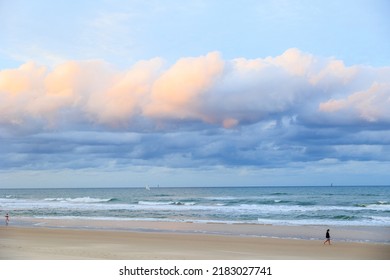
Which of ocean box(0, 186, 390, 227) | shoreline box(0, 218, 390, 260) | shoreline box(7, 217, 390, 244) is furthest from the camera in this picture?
ocean box(0, 186, 390, 227)

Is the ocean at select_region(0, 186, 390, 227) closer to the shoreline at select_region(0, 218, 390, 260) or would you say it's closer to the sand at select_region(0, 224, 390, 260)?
the shoreline at select_region(0, 218, 390, 260)

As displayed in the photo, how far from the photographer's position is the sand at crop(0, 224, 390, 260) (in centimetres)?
1398

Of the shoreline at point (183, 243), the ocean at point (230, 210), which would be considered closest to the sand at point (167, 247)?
the shoreline at point (183, 243)

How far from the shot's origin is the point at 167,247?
1630 cm

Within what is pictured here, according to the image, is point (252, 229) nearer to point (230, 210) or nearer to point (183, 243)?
point (183, 243)

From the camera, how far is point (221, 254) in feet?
48.8

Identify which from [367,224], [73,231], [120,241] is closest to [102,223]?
[73,231]

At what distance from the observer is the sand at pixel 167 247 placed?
13984mm

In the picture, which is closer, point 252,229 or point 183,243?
point 183,243

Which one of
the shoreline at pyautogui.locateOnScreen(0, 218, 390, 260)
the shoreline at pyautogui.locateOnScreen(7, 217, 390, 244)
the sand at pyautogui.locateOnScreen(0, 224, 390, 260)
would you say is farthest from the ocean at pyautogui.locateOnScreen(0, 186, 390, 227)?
the sand at pyautogui.locateOnScreen(0, 224, 390, 260)

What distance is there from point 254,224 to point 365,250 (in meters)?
8.79

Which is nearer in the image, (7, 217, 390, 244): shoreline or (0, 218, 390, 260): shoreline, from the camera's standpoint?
(0, 218, 390, 260): shoreline

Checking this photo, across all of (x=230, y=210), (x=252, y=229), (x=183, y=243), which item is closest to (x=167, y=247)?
(x=183, y=243)

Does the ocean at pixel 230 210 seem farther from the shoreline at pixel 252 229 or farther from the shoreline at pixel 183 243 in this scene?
the shoreline at pixel 183 243
